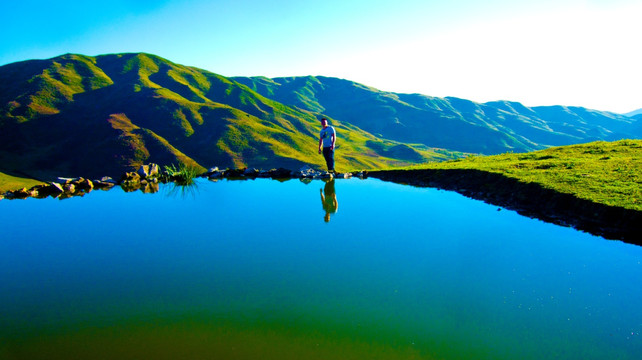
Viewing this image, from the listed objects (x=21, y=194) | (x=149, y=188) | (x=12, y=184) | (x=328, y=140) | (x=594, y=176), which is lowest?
(x=12, y=184)

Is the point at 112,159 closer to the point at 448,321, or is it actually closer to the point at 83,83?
the point at 83,83

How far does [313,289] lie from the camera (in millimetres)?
6754

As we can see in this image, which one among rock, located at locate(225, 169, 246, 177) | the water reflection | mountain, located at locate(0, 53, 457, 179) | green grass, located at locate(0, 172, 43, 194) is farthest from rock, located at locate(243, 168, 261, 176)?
mountain, located at locate(0, 53, 457, 179)

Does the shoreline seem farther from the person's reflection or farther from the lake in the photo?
the person's reflection

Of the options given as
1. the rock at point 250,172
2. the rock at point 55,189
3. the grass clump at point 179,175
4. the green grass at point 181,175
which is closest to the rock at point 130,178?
the grass clump at point 179,175

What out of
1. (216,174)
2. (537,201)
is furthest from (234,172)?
(537,201)

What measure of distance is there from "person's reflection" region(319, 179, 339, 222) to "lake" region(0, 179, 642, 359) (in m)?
1.11

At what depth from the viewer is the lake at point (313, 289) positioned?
5195 mm

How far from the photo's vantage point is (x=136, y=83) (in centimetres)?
18150

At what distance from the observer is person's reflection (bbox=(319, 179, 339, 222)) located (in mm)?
12500

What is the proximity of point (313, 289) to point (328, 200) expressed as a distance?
25.8 ft

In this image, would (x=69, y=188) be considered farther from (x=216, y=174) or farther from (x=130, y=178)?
(x=216, y=174)

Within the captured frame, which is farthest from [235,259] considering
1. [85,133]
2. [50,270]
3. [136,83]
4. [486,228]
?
[136,83]

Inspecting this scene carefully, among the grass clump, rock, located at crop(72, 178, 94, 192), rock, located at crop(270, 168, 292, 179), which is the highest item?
rock, located at crop(270, 168, 292, 179)
